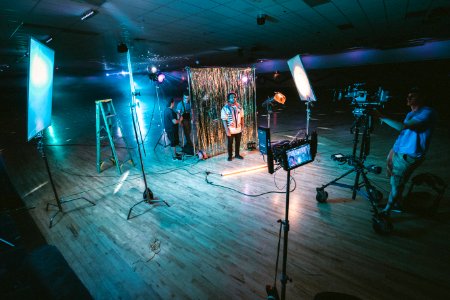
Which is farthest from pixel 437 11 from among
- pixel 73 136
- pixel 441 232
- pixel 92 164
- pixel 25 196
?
pixel 73 136

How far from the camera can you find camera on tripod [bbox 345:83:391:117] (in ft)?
9.95

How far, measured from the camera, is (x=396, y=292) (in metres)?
2.41

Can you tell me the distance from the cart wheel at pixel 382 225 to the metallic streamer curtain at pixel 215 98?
4.75 metres

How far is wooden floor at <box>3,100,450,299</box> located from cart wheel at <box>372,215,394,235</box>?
0.27 ft

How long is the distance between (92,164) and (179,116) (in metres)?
3.15

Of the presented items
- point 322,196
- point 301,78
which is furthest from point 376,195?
point 301,78

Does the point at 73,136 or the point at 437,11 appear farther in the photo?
the point at 73,136

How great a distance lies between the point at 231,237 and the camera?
3.39m

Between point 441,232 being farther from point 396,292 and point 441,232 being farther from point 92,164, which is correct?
point 92,164

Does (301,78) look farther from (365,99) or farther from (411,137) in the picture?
(411,137)

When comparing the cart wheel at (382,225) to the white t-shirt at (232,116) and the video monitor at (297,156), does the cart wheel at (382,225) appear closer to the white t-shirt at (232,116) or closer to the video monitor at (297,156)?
the video monitor at (297,156)

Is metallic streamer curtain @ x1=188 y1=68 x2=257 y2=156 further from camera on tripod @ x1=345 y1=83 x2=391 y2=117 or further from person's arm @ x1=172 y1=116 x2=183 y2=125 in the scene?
camera on tripod @ x1=345 y1=83 x2=391 y2=117

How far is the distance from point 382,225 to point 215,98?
5.03 m

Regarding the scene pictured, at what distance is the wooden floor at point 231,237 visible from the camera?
2.57 m
